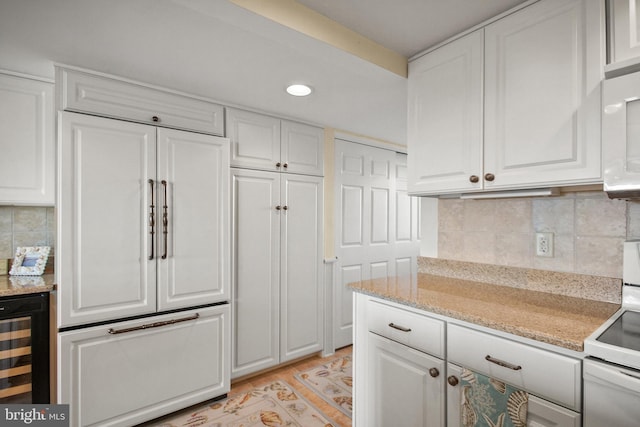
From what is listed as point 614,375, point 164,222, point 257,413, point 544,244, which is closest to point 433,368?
point 614,375

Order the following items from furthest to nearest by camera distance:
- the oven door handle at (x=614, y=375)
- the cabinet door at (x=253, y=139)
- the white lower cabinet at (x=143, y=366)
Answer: the cabinet door at (x=253, y=139)
the white lower cabinet at (x=143, y=366)
the oven door handle at (x=614, y=375)

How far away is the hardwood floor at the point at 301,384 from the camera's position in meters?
2.08

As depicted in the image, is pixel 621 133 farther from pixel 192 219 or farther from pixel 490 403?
pixel 192 219

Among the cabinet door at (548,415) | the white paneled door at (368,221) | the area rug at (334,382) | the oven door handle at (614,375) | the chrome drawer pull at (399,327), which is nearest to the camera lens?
the oven door handle at (614,375)

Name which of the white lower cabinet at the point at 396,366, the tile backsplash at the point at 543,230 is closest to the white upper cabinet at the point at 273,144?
the tile backsplash at the point at 543,230

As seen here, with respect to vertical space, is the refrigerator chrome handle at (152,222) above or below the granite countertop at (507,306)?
above

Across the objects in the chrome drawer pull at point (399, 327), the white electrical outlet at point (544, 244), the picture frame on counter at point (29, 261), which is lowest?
the chrome drawer pull at point (399, 327)

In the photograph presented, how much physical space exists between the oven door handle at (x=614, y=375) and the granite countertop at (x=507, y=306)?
54 millimetres

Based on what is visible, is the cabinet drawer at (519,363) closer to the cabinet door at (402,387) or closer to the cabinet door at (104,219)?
the cabinet door at (402,387)

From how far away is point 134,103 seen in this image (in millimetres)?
1924

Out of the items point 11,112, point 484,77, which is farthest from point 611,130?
point 11,112

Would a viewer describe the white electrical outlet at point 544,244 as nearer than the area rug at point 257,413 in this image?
Yes

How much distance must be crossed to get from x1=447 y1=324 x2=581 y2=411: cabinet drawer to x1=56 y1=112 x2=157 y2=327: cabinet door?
1735 mm

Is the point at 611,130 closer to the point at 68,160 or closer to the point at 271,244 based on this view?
the point at 271,244
